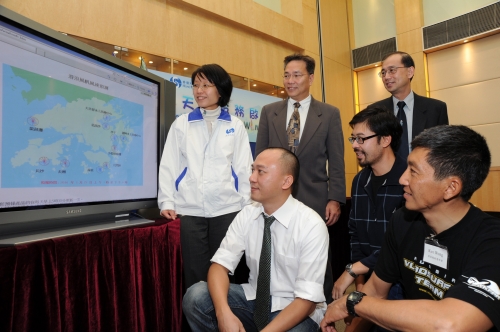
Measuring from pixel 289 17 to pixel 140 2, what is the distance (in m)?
2.78

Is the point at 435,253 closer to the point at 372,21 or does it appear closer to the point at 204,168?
the point at 204,168

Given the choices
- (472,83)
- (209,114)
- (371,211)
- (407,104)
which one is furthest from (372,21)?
(371,211)

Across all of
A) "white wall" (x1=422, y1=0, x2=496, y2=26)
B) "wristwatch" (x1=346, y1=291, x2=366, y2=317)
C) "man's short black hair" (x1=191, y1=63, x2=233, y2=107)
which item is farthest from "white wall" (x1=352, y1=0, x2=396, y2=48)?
"wristwatch" (x1=346, y1=291, x2=366, y2=317)

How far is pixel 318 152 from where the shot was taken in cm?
232

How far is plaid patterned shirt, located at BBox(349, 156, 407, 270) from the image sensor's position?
1.74 metres

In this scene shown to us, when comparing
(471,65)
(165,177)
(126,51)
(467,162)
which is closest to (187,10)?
(126,51)

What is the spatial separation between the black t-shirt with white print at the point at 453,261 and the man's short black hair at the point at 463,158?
10cm

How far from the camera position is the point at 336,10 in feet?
22.4

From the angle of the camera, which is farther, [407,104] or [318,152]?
[407,104]

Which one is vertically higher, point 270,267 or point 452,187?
point 452,187

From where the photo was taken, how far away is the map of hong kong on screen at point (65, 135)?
1.29m

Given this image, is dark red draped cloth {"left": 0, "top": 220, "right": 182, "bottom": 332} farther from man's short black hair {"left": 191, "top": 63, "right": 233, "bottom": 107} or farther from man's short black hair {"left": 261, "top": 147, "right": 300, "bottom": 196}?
man's short black hair {"left": 191, "top": 63, "right": 233, "bottom": 107}

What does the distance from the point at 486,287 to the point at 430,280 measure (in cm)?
21

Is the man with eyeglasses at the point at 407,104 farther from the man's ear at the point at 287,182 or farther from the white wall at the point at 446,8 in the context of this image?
the white wall at the point at 446,8
